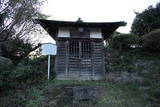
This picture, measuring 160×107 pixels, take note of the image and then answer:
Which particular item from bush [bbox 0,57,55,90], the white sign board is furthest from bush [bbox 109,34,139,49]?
bush [bbox 0,57,55,90]

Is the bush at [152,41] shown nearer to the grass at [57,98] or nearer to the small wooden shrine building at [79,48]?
the small wooden shrine building at [79,48]

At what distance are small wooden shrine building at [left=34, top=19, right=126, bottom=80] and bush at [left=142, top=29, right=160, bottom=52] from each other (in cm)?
320

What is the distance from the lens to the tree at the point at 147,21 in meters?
13.1

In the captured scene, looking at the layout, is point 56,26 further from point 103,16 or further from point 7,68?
point 103,16

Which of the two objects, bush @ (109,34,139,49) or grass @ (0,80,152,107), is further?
bush @ (109,34,139,49)

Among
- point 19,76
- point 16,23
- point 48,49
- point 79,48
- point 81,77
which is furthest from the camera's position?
point 16,23

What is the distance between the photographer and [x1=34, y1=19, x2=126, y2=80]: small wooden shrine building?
26.1ft

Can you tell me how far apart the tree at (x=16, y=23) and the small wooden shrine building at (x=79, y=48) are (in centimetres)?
169

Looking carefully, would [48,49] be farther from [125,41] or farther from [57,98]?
[125,41]

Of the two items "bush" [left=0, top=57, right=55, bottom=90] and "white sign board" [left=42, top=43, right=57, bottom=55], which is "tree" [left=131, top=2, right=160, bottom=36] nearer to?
"white sign board" [left=42, top=43, right=57, bottom=55]

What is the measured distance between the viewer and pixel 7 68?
18.3 feet

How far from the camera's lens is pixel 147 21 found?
1355cm

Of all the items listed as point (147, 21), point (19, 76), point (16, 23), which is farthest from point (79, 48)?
point (147, 21)

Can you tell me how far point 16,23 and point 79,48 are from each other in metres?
5.15
